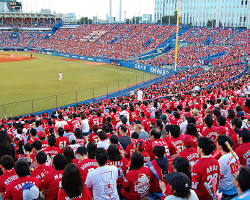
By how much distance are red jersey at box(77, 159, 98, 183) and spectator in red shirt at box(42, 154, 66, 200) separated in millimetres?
471

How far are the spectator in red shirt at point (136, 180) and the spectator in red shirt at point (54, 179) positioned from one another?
52.8 inches

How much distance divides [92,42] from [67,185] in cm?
7210

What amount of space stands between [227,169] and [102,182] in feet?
8.67

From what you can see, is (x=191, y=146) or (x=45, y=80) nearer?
(x=191, y=146)

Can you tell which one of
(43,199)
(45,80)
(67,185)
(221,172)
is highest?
(67,185)

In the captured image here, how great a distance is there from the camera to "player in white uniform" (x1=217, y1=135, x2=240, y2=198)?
5.09 metres

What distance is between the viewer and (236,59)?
3934 cm

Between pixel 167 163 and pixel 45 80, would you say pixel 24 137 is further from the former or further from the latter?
pixel 45 80

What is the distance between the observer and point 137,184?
16.3 ft

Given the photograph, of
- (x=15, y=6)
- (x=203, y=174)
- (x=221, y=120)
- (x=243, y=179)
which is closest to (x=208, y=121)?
(x=221, y=120)

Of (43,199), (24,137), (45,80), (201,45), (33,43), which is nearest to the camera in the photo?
(43,199)

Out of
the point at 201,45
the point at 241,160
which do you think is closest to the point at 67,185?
the point at 241,160

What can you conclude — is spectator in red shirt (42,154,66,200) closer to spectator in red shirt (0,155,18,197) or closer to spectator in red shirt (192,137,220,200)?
spectator in red shirt (0,155,18,197)

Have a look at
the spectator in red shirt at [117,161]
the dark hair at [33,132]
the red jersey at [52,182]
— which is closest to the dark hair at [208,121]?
the spectator in red shirt at [117,161]
